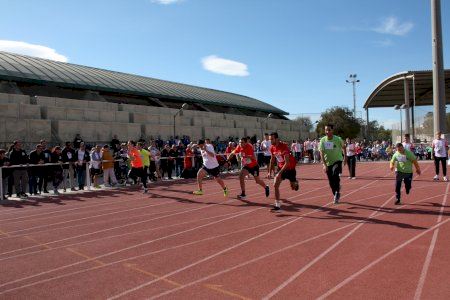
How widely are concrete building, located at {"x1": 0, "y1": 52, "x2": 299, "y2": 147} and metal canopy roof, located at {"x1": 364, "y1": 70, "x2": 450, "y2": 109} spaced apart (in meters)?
9.28

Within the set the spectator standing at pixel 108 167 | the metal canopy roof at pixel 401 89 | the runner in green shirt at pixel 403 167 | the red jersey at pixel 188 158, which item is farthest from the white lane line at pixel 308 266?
the metal canopy roof at pixel 401 89

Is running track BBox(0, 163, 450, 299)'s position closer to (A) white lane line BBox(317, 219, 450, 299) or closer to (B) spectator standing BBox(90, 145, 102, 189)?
(A) white lane line BBox(317, 219, 450, 299)

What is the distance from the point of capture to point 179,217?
31.8 feet

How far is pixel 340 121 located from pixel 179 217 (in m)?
49.6

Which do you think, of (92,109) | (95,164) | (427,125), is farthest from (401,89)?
(95,164)

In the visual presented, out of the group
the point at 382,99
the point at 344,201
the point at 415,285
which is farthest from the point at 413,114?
the point at 415,285

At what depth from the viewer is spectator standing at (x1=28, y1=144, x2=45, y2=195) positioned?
46.8ft

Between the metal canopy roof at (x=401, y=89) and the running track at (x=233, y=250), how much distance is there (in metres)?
24.4

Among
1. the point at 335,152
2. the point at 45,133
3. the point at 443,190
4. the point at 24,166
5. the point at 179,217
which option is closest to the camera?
the point at 179,217

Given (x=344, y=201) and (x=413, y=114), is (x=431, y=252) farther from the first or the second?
(x=413, y=114)

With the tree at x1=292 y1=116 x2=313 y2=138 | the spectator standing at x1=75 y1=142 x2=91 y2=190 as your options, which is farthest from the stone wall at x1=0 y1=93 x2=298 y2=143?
the tree at x1=292 y1=116 x2=313 y2=138

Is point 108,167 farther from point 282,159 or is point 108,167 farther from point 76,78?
point 76,78

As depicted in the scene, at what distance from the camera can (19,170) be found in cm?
1398

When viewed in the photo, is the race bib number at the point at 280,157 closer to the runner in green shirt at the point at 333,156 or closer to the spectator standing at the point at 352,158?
the runner in green shirt at the point at 333,156
